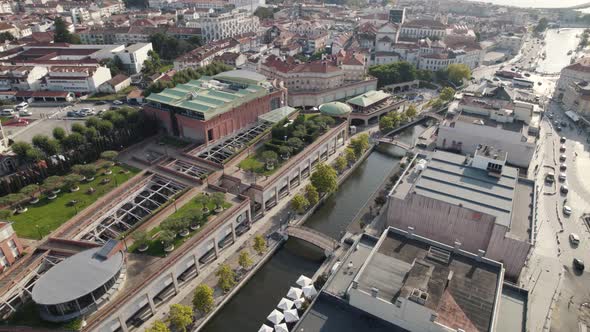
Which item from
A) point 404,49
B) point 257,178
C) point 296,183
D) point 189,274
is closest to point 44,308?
point 189,274

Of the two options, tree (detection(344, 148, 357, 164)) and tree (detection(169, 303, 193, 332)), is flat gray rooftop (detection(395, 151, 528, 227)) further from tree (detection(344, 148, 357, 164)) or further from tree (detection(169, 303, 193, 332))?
tree (detection(169, 303, 193, 332))

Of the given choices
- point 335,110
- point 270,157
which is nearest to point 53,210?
point 270,157

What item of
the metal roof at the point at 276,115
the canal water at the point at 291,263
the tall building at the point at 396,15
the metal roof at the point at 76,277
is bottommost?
the canal water at the point at 291,263

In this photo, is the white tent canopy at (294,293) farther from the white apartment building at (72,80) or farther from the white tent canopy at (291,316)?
the white apartment building at (72,80)

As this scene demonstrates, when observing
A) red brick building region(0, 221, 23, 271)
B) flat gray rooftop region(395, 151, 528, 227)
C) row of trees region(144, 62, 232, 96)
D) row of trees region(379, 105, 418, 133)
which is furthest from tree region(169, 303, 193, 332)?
row of trees region(379, 105, 418, 133)

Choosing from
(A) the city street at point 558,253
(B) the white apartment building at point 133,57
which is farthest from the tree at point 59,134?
(A) the city street at point 558,253
